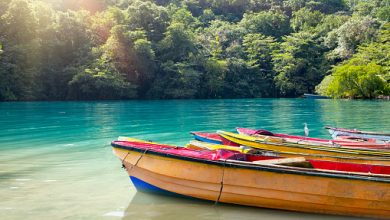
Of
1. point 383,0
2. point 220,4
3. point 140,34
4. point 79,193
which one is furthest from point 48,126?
point 220,4

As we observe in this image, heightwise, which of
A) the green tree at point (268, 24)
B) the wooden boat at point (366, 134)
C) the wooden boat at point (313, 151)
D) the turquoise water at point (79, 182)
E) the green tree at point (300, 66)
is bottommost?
the turquoise water at point (79, 182)

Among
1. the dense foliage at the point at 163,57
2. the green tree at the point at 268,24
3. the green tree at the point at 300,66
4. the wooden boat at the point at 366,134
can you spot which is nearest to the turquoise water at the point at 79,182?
the wooden boat at the point at 366,134

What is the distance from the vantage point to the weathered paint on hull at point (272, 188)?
23.7ft

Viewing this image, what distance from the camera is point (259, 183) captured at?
7.58m

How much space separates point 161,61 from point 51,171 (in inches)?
1968

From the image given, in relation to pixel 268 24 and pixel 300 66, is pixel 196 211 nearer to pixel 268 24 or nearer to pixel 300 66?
pixel 300 66

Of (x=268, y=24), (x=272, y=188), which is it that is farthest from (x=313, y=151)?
(x=268, y=24)

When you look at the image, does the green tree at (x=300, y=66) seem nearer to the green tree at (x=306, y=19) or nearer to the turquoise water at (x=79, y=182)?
the green tree at (x=306, y=19)

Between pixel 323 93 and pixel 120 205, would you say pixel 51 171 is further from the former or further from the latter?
pixel 323 93

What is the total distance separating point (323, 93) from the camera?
58.9 meters

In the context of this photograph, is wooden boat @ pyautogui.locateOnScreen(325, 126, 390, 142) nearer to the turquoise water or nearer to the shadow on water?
the turquoise water

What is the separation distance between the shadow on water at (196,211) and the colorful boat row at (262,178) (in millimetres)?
124

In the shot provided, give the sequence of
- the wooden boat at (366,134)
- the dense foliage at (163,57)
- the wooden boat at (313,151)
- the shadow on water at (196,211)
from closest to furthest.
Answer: the shadow on water at (196,211) → the wooden boat at (313,151) → the wooden boat at (366,134) → the dense foliage at (163,57)

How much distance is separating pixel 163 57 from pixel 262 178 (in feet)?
178
